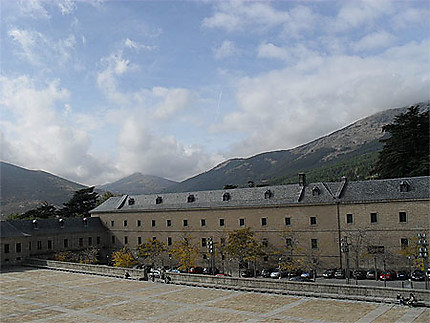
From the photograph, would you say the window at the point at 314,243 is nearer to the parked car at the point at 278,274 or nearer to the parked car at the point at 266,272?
the parked car at the point at 278,274

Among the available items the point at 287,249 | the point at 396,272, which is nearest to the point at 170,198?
the point at 287,249

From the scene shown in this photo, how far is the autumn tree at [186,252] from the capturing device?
55263mm

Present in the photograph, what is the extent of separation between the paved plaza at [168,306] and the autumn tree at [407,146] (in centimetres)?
4457

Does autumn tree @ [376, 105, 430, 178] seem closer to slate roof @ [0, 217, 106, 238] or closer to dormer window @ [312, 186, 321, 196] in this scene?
dormer window @ [312, 186, 321, 196]

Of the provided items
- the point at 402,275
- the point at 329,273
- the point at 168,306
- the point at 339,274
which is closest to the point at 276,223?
the point at 329,273

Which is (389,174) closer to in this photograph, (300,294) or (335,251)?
(335,251)

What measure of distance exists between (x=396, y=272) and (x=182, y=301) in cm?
2797

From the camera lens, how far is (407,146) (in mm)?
63938

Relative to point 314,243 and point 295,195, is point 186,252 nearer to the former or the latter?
point 295,195

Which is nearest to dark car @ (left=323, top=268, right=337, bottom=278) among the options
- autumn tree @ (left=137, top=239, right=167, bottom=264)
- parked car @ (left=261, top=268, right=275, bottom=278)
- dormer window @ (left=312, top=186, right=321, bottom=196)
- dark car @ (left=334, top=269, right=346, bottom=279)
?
dark car @ (left=334, top=269, right=346, bottom=279)

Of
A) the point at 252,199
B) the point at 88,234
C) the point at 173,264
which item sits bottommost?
the point at 173,264

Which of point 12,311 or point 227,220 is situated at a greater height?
point 227,220

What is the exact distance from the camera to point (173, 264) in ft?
197

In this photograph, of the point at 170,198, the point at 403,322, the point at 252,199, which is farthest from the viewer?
the point at 170,198
